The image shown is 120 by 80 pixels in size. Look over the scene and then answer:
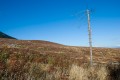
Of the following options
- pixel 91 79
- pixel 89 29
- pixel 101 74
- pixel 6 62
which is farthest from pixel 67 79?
pixel 89 29

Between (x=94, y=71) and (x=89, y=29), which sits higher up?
(x=89, y=29)

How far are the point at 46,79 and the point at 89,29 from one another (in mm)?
9442

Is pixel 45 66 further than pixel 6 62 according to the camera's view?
Yes

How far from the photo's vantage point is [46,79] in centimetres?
963

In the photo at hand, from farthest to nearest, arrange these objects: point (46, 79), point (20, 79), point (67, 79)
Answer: point (67, 79) < point (46, 79) < point (20, 79)

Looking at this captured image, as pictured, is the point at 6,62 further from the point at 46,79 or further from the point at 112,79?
the point at 112,79

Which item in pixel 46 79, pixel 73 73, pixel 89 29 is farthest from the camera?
pixel 89 29

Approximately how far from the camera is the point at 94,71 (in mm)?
13727

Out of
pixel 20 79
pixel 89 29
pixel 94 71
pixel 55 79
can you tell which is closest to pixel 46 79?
pixel 55 79

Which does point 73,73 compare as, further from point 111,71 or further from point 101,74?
point 111,71

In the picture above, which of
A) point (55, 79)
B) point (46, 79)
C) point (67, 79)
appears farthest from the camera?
point (67, 79)

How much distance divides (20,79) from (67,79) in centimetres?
330

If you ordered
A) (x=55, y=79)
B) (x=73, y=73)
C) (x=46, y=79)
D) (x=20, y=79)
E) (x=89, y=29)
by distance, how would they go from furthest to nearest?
(x=89, y=29)
(x=73, y=73)
(x=55, y=79)
(x=46, y=79)
(x=20, y=79)

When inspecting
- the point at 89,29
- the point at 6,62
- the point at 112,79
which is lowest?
the point at 112,79
